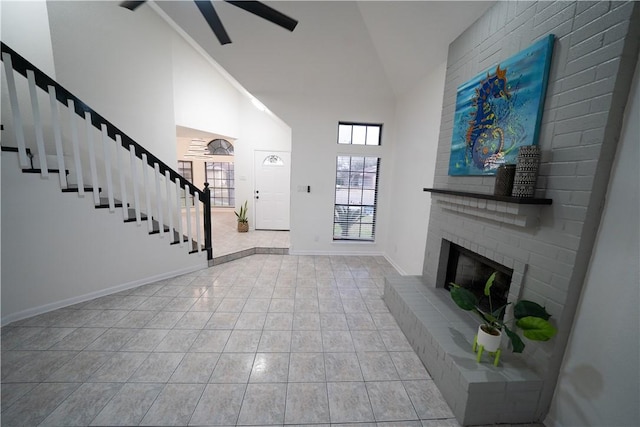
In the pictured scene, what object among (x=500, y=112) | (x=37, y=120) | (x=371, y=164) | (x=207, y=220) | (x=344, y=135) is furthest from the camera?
(x=371, y=164)

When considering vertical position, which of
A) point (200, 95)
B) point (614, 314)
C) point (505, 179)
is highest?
point (200, 95)

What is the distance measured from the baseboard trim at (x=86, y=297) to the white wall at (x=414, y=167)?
3150 millimetres

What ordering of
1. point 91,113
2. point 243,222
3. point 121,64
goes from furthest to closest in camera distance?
point 243,222, point 121,64, point 91,113

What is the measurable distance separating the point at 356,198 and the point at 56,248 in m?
3.92

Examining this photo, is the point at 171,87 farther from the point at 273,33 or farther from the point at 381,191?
the point at 381,191

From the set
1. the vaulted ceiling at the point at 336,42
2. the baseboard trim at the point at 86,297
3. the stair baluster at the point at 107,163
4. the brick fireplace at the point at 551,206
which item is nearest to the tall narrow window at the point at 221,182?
the vaulted ceiling at the point at 336,42

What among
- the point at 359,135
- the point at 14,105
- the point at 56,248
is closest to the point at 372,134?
the point at 359,135

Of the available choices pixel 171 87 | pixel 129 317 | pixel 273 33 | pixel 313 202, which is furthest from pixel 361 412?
pixel 171 87

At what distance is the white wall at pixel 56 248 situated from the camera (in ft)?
6.89

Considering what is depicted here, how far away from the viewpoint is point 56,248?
7.66 feet

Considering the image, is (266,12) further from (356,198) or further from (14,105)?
(356,198)

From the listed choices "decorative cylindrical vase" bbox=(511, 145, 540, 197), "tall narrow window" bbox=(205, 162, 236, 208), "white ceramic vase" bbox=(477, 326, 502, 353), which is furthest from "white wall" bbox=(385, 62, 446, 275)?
"tall narrow window" bbox=(205, 162, 236, 208)

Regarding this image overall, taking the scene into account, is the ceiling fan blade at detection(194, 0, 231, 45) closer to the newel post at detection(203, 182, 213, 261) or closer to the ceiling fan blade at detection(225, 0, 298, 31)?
the ceiling fan blade at detection(225, 0, 298, 31)

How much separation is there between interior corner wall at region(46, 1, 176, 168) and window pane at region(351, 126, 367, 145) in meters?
3.12
